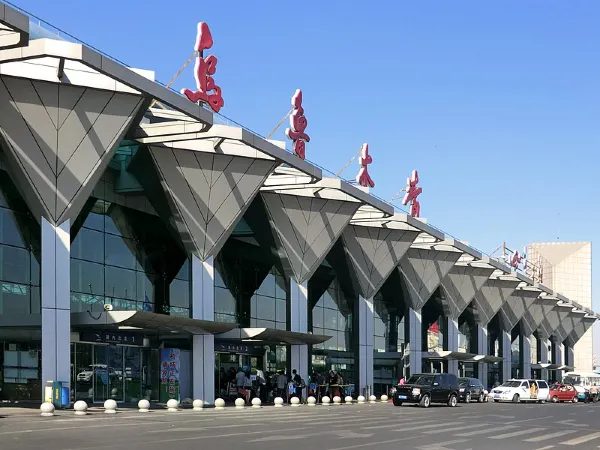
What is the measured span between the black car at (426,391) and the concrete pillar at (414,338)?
20.8 m

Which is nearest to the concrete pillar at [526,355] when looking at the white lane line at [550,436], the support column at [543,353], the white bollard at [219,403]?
the support column at [543,353]

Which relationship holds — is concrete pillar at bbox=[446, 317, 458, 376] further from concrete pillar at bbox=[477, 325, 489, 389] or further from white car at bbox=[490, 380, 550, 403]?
white car at bbox=[490, 380, 550, 403]

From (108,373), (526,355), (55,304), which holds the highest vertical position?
(55,304)

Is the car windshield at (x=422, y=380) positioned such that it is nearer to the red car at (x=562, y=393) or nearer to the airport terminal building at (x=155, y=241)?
the airport terminal building at (x=155, y=241)

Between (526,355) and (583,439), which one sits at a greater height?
(583,439)

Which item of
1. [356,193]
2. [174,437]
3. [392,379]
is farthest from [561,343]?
[174,437]

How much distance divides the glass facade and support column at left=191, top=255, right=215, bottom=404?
324 centimetres

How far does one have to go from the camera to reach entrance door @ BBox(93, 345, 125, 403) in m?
38.5

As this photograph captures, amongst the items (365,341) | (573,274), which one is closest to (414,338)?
(365,341)

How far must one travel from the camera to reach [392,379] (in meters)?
70.6

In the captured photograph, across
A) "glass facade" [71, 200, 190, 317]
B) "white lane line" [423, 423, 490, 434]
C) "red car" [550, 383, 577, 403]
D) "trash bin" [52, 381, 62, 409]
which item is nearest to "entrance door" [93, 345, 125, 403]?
"glass facade" [71, 200, 190, 317]

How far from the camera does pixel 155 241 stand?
43.6 meters

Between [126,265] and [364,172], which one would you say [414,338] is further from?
[126,265]

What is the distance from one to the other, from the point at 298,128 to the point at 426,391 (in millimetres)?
14265
